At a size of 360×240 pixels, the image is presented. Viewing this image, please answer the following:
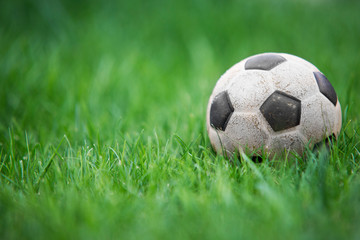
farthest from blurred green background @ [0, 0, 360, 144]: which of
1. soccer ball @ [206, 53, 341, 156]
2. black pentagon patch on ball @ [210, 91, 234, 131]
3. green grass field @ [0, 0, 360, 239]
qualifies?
soccer ball @ [206, 53, 341, 156]

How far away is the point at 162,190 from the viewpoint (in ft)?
5.95

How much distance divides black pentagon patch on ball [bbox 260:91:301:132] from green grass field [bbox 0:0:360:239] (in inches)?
9.6

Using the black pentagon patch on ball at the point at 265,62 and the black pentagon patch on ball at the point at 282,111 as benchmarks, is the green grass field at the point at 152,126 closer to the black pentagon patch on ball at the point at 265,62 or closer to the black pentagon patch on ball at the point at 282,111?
the black pentagon patch on ball at the point at 282,111

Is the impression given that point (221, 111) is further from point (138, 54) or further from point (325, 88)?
point (138, 54)

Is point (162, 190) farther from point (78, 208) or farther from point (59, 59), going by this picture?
point (59, 59)

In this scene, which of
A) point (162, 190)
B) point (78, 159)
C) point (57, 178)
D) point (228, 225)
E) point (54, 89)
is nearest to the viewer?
point (228, 225)

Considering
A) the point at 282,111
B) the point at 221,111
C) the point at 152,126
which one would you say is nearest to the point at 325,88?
the point at 282,111

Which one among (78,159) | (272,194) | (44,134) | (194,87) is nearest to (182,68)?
(194,87)

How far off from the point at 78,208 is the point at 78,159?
58 centimetres

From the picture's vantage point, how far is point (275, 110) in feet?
6.35

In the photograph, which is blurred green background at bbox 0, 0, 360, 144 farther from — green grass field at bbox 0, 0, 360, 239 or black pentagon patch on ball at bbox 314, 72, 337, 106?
black pentagon patch on ball at bbox 314, 72, 337, 106

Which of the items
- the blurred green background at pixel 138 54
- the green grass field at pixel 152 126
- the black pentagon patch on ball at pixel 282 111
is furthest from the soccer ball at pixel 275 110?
the blurred green background at pixel 138 54

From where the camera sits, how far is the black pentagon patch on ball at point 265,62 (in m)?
2.09

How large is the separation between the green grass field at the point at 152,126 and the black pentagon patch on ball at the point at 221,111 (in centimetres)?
22
